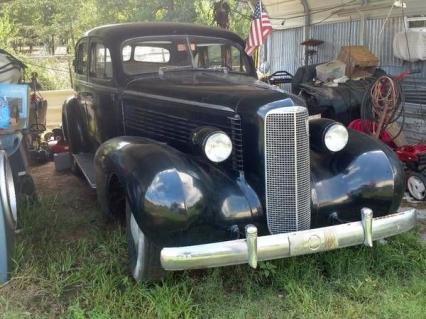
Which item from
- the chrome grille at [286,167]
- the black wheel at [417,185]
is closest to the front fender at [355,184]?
the chrome grille at [286,167]

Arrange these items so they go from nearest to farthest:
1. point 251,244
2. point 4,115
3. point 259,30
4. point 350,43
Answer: point 251,244
point 4,115
point 259,30
point 350,43

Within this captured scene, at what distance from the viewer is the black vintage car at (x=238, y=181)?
298 cm

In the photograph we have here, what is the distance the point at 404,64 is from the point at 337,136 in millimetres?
5217

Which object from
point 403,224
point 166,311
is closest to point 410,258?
point 403,224

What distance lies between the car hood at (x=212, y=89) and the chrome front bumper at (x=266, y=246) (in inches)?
35.0

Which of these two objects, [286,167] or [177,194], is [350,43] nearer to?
[286,167]

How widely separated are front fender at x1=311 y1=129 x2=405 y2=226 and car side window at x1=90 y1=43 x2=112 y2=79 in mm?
2465

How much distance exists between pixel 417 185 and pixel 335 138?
2.23 m

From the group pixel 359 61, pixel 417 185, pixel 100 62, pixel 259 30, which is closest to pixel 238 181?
pixel 100 62

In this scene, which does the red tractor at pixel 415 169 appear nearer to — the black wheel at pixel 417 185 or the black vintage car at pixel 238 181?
the black wheel at pixel 417 185

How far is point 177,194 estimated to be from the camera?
2.99 metres

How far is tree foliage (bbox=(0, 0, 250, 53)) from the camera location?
697 inches

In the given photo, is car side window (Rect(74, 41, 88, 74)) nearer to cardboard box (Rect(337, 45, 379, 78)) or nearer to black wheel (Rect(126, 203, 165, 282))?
black wheel (Rect(126, 203, 165, 282))

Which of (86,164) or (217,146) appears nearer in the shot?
(217,146)
